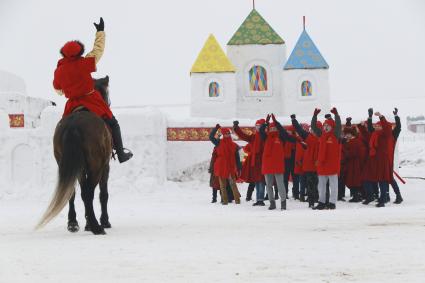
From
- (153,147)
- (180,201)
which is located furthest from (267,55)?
(180,201)

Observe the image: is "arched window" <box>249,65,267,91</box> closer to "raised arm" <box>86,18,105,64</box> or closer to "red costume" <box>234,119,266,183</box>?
"red costume" <box>234,119,266,183</box>

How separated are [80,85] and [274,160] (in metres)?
3.95

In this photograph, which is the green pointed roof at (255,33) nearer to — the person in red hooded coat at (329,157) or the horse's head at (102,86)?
the person in red hooded coat at (329,157)

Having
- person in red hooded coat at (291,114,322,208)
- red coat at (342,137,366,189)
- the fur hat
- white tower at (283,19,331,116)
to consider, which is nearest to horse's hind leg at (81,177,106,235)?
the fur hat

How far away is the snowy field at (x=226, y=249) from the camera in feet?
13.3

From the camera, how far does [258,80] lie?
25.5 meters

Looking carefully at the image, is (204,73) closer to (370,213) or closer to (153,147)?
(153,147)

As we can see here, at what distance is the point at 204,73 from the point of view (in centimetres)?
2423

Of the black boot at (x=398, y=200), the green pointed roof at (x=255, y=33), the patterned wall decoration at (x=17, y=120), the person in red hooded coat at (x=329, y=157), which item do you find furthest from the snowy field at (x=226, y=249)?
the green pointed roof at (x=255, y=33)

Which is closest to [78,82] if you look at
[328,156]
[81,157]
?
[81,157]

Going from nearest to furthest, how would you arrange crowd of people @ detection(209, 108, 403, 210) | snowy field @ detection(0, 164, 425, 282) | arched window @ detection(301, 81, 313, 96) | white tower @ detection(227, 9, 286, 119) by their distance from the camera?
snowy field @ detection(0, 164, 425, 282) → crowd of people @ detection(209, 108, 403, 210) → arched window @ detection(301, 81, 313, 96) → white tower @ detection(227, 9, 286, 119)

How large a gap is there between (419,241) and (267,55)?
20.4 meters

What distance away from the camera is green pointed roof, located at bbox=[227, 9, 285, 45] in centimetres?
2522

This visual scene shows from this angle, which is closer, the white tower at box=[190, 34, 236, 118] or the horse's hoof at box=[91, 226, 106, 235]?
the horse's hoof at box=[91, 226, 106, 235]
